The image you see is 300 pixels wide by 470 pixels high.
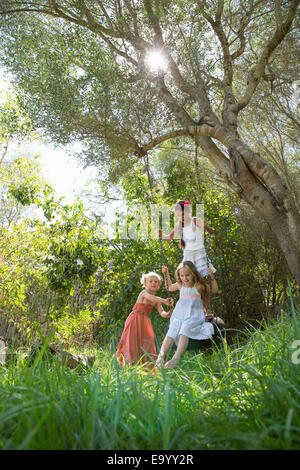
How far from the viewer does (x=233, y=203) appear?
7.55 meters

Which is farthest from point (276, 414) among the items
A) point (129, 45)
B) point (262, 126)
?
point (262, 126)

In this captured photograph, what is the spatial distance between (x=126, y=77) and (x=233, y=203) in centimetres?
342

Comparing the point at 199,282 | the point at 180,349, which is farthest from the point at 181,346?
the point at 199,282

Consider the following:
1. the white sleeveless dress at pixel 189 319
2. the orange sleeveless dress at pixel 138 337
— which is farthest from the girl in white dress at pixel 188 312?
the orange sleeveless dress at pixel 138 337

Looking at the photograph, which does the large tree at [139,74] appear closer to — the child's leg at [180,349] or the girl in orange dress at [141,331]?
the girl in orange dress at [141,331]

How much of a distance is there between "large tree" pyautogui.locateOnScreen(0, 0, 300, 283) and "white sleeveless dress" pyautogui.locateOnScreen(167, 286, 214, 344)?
180 centimetres

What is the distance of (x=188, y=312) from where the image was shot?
4.56 m

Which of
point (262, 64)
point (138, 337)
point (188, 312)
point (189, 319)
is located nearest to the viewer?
point (189, 319)

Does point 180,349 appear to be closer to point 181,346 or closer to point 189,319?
point 181,346

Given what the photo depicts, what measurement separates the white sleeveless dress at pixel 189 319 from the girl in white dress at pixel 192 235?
550 millimetres

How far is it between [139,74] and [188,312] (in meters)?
4.60
